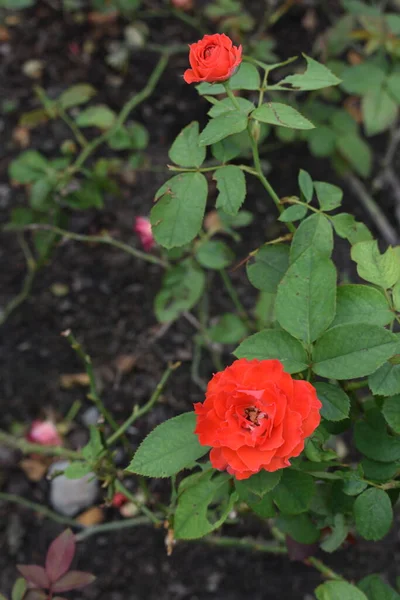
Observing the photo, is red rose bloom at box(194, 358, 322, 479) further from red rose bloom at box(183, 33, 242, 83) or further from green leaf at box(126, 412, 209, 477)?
red rose bloom at box(183, 33, 242, 83)

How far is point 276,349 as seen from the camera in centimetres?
86

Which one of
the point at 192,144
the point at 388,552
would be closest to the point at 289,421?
the point at 192,144

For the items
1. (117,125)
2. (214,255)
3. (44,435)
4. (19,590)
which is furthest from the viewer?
(117,125)

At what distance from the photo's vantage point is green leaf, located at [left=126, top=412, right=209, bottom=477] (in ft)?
2.83

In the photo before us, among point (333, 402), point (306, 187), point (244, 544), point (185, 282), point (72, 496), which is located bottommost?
point (72, 496)

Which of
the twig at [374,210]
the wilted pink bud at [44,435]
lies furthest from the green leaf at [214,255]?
the twig at [374,210]

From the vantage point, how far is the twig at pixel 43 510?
5.30 feet

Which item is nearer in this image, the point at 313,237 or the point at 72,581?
the point at 313,237

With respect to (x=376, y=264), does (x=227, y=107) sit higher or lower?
higher

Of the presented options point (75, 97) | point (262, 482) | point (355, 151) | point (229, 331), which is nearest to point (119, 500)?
point (229, 331)

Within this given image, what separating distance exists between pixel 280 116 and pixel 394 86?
1164 millimetres

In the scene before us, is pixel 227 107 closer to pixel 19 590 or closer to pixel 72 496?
pixel 19 590

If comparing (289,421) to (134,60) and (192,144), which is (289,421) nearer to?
(192,144)

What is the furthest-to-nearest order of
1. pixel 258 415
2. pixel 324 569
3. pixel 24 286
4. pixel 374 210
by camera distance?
pixel 374 210 < pixel 24 286 < pixel 324 569 < pixel 258 415
